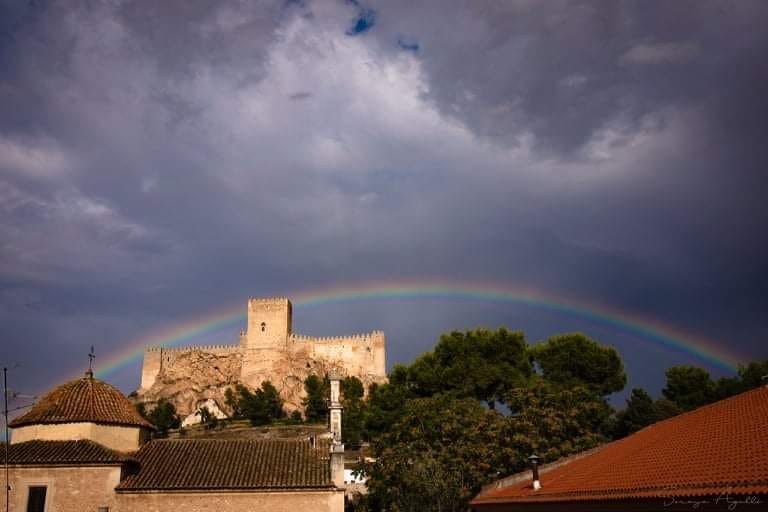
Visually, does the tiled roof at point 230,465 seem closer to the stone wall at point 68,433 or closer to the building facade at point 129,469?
the building facade at point 129,469

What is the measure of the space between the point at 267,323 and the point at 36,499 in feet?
260

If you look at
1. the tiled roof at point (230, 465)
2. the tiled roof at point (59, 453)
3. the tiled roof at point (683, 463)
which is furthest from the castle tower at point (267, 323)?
the tiled roof at point (683, 463)

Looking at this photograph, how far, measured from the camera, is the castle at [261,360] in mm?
103438

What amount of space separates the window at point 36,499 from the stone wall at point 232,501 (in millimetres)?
2957

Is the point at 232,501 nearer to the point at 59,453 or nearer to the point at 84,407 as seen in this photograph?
the point at 59,453

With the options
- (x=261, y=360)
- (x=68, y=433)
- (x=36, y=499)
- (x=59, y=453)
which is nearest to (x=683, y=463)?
(x=59, y=453)

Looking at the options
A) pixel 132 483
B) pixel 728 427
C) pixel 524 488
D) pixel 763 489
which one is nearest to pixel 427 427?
pixel 524 488

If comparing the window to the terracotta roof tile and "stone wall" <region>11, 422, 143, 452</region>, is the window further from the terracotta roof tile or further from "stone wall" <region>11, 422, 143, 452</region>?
the terracotta roof tile

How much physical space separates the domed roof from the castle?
7071cm

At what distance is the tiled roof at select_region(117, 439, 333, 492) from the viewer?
28.5 metres

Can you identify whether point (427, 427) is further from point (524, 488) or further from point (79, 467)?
point (79, 467)

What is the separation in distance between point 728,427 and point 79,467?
24.3 meters

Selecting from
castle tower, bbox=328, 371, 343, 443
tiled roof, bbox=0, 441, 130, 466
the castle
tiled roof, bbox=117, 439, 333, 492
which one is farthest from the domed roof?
the castle

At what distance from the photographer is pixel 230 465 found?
30078 millimetres
